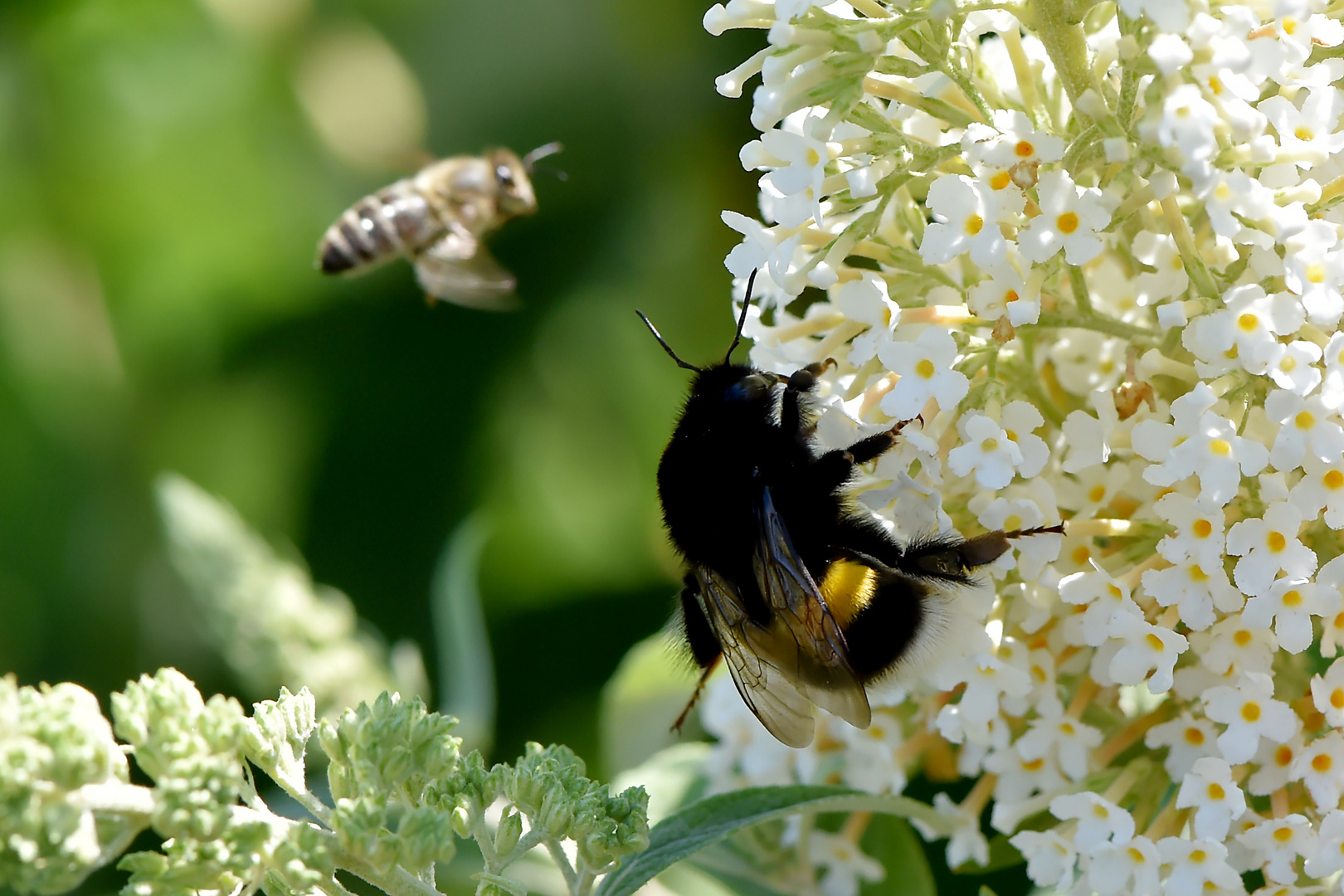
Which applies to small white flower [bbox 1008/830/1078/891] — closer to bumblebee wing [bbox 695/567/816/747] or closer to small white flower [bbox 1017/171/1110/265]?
bumblebee wing [bbox 695/567/816/747]

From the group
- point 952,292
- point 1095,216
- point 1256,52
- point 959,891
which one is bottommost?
point 959,891

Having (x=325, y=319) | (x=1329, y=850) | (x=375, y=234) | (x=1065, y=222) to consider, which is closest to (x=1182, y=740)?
(x=1329, y=850)

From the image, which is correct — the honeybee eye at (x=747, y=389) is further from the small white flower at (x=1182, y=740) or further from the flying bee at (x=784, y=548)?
the small white flower at (x=1182, y=740)

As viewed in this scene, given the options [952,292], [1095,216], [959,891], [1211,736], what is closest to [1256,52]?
[1095,216]

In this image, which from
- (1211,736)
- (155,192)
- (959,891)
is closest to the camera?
(1211,736)

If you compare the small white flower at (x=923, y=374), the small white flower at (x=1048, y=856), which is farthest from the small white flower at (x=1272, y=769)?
the small white flower at (x=923, y=374)

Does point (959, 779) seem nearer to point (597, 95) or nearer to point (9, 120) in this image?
point (597, 95)
